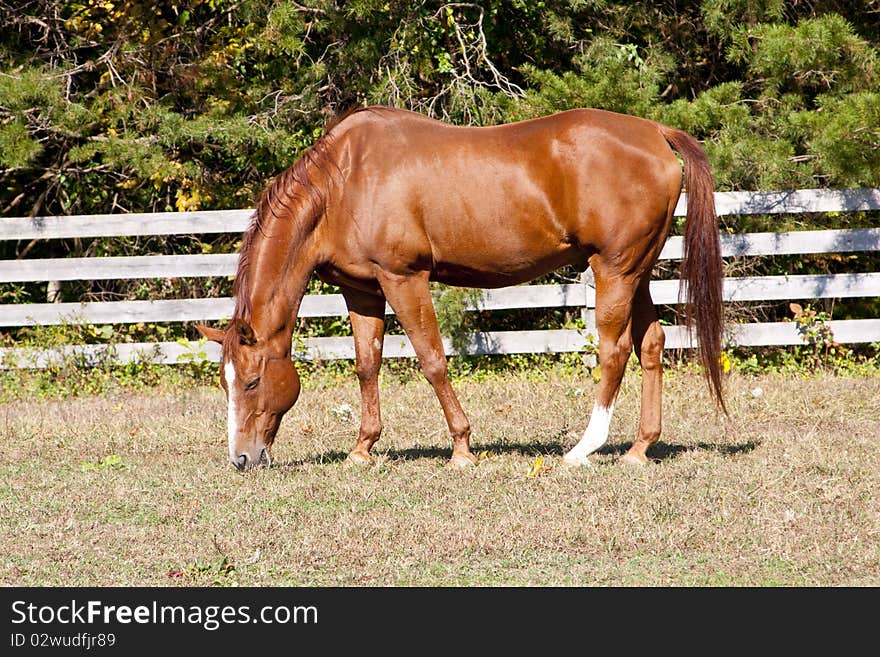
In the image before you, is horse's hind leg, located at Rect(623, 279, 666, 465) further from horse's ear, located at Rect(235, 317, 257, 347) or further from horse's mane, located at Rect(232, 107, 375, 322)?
horse's ear, located at Rect(235, 317, 257, 347)

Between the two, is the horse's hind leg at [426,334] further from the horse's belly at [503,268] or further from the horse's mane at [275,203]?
the horse's mane at [275,203]

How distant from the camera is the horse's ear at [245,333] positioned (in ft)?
20.0

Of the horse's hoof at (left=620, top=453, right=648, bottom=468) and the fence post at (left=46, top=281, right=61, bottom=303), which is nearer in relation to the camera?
the horse's hoof at (left=620, top=453, right=648, bottom=468)

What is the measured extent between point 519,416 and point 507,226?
221 cm

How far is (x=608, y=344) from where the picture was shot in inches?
247

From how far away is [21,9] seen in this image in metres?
11.5

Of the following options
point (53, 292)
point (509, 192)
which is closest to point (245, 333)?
point (509, 192)

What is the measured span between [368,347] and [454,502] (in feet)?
5.10

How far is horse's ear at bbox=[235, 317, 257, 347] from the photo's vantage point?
6.11m

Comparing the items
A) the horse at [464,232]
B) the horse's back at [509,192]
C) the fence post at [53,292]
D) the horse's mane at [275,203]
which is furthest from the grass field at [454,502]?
the fence post at [53,292]

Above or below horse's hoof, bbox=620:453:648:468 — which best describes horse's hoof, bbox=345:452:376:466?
below

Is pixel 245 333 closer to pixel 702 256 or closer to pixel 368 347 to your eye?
pixel 368 347

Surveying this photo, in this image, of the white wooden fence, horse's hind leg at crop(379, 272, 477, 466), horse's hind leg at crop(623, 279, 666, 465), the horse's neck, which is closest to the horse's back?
horse's hind leg at crop(379, 272, 477, 466)

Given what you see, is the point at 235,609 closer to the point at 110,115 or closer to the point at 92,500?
the point at 92,500
